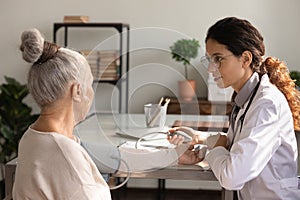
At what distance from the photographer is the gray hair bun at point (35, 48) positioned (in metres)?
1.50

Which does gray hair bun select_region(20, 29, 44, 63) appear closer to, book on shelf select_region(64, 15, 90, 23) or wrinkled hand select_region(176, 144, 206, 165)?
wrinkled hand select_region(176, 144, 206, 165)

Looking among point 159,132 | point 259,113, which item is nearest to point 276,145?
point 259,113

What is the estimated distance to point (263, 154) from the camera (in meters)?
1.83

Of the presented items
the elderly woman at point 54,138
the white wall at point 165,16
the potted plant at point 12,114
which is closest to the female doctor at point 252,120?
the elderly woman at point 54,138

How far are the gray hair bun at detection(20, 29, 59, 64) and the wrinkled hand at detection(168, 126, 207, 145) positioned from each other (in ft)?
2.09

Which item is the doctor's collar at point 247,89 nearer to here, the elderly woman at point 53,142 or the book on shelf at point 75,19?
the elderly woman at point 53,142

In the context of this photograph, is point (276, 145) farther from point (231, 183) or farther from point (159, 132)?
point (159, 132)

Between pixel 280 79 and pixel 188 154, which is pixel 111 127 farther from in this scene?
pixel 280 79

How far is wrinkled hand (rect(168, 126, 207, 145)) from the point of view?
199 centimetres

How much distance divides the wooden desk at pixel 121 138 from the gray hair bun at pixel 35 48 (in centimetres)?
→ 58

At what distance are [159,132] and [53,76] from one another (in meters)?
0.74

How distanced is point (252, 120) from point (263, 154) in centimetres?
11

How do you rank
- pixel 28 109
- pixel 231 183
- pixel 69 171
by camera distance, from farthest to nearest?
pixel 28 109 < pixel 231 183 < pixel 69 171

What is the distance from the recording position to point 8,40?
14.2 ft
